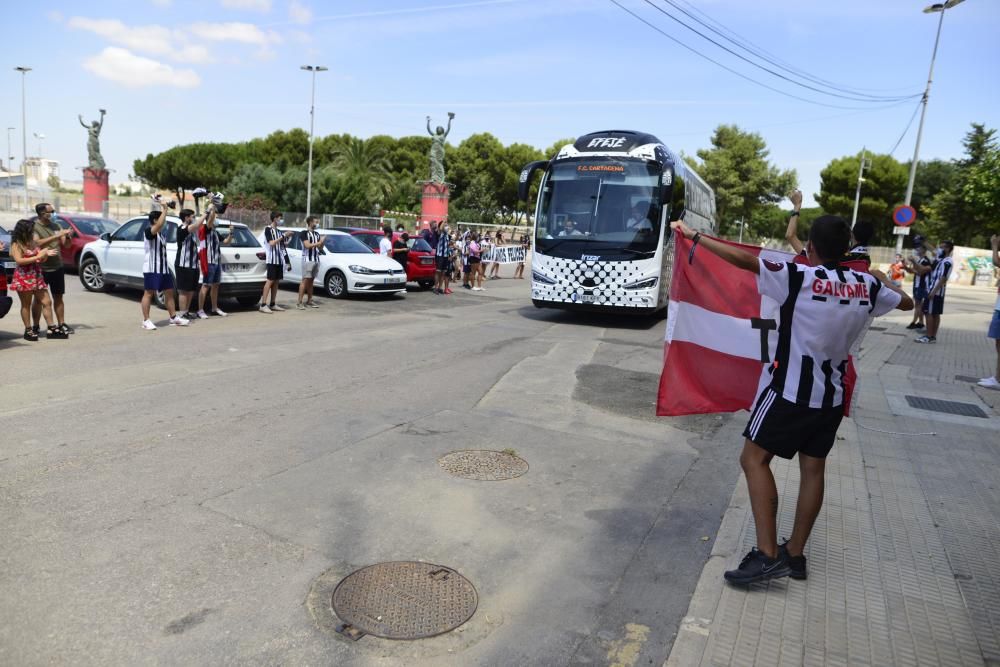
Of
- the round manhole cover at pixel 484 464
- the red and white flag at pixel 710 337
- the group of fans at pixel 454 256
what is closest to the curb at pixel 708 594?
the red and white flag at pixel 710 337

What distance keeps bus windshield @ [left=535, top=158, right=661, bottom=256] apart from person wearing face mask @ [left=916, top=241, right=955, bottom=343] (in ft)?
17.4

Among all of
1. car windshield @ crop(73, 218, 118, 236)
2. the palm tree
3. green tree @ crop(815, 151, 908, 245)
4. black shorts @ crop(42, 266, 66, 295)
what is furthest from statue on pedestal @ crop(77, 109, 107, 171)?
green tree @ crop(815, 151, 908, 245)

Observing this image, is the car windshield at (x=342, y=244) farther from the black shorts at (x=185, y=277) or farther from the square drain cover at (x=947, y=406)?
the square drain cover at (x=947, y=406)

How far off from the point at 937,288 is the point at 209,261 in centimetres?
1349

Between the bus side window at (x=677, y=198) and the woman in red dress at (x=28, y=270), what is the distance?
10.2 metres

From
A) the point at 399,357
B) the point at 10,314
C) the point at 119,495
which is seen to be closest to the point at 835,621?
the point at 119,495

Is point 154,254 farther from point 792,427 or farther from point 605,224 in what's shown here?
point 792,427

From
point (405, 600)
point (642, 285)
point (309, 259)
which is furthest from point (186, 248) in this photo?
point (405, 600)

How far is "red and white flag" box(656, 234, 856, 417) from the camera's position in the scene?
14.0ft

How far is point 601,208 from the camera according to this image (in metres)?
14.1

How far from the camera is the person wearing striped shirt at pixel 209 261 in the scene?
40.1 feet

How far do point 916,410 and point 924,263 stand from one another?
7.53 metres

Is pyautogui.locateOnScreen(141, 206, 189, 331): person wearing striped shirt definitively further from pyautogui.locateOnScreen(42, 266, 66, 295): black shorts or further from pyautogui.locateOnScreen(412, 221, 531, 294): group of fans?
pyautogui.locateOnScreen(412, 221, 531, 294): group of fans

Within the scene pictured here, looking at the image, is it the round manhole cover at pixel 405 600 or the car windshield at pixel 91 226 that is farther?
the car windshield at pixel 91 226
